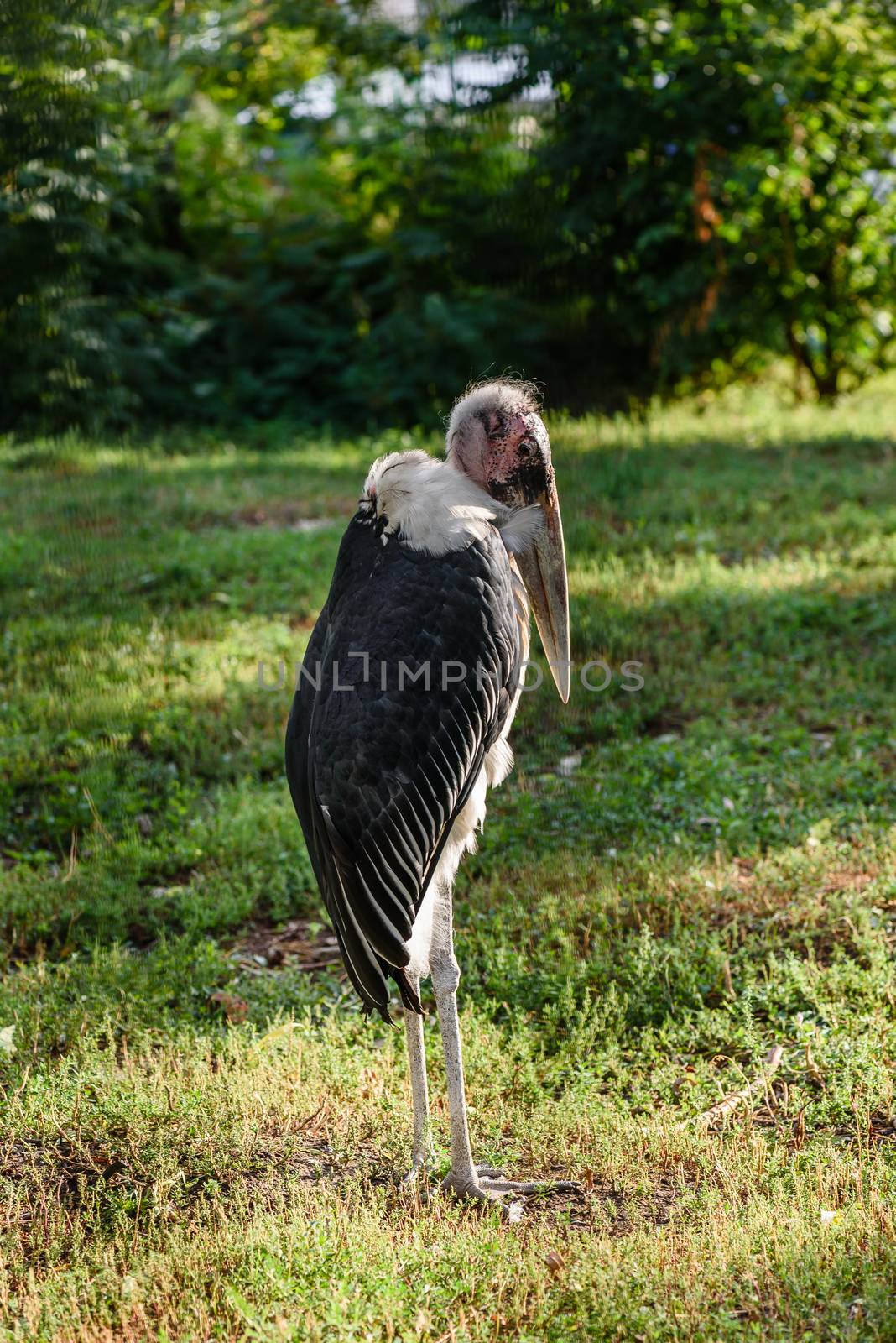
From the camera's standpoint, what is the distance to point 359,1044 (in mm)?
3775

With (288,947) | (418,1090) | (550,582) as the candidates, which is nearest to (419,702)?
(550,582)

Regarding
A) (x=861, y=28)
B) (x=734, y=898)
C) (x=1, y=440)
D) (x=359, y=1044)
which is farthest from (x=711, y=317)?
(x=359, y=1044)

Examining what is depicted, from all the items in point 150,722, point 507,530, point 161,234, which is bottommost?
point 150,722

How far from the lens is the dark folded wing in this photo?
2.88m

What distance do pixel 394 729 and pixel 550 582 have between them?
747 millimetres

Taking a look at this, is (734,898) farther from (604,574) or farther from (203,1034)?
(604,574)

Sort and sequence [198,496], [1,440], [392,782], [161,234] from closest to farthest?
[392,782]
[1,440]
[198,496]
[161,234]

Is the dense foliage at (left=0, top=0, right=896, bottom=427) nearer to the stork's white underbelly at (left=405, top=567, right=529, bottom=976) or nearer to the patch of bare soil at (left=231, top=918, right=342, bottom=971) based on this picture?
the stork's white underbelly at (left=405, top=567, right=529, bottom=976)

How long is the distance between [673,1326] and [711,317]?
9.82m

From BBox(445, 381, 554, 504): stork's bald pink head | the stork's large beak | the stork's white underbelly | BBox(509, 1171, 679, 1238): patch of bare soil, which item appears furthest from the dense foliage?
BBox(509, 1171, 679, 1238): patch of bare soil

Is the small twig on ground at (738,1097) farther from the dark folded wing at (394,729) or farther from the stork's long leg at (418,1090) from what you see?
the dark folded wing at (394,729)

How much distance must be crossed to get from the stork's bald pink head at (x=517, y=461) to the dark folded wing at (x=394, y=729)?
0.94 feet

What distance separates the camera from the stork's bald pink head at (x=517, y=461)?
10.7ft

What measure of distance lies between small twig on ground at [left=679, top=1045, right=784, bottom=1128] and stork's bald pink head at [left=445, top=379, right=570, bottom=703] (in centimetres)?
126
